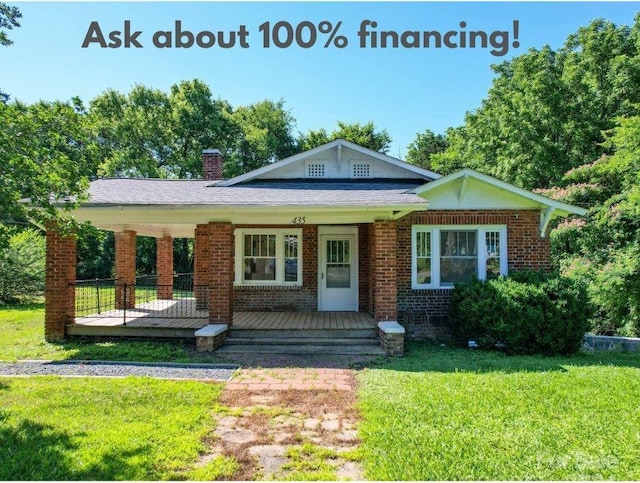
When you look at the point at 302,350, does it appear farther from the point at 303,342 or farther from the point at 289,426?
the point at 289,426

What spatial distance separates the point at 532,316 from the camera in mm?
8234

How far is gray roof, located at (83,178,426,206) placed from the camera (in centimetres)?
858

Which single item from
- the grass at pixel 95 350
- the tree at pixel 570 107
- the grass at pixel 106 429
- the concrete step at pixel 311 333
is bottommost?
the grass at pixel 95 350

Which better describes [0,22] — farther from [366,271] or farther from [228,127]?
[228,127]

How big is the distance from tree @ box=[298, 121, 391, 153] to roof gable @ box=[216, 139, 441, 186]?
964 inches

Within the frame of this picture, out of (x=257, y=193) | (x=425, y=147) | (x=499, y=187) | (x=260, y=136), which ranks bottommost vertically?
(x=257, y=193)

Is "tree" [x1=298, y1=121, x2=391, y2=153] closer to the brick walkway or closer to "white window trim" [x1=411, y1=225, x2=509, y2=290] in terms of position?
"white window trim" [x1=411, y1=225, x2=509, y2=290]

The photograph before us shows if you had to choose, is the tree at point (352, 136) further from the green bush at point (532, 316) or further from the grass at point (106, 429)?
the grass at point (106, 429)

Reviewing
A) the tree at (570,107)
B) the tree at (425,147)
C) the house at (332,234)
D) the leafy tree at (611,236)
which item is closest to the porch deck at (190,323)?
the house at (332,234)

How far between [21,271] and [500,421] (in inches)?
771

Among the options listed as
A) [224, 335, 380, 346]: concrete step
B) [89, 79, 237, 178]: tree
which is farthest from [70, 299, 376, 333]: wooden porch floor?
[89, 79, 237, 178]: tree

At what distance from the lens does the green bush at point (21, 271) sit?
Result: 17375 millimetres

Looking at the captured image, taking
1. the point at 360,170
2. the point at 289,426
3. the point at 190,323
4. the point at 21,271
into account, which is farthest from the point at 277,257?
the point at 21,271

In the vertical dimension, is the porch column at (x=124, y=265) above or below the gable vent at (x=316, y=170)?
below
